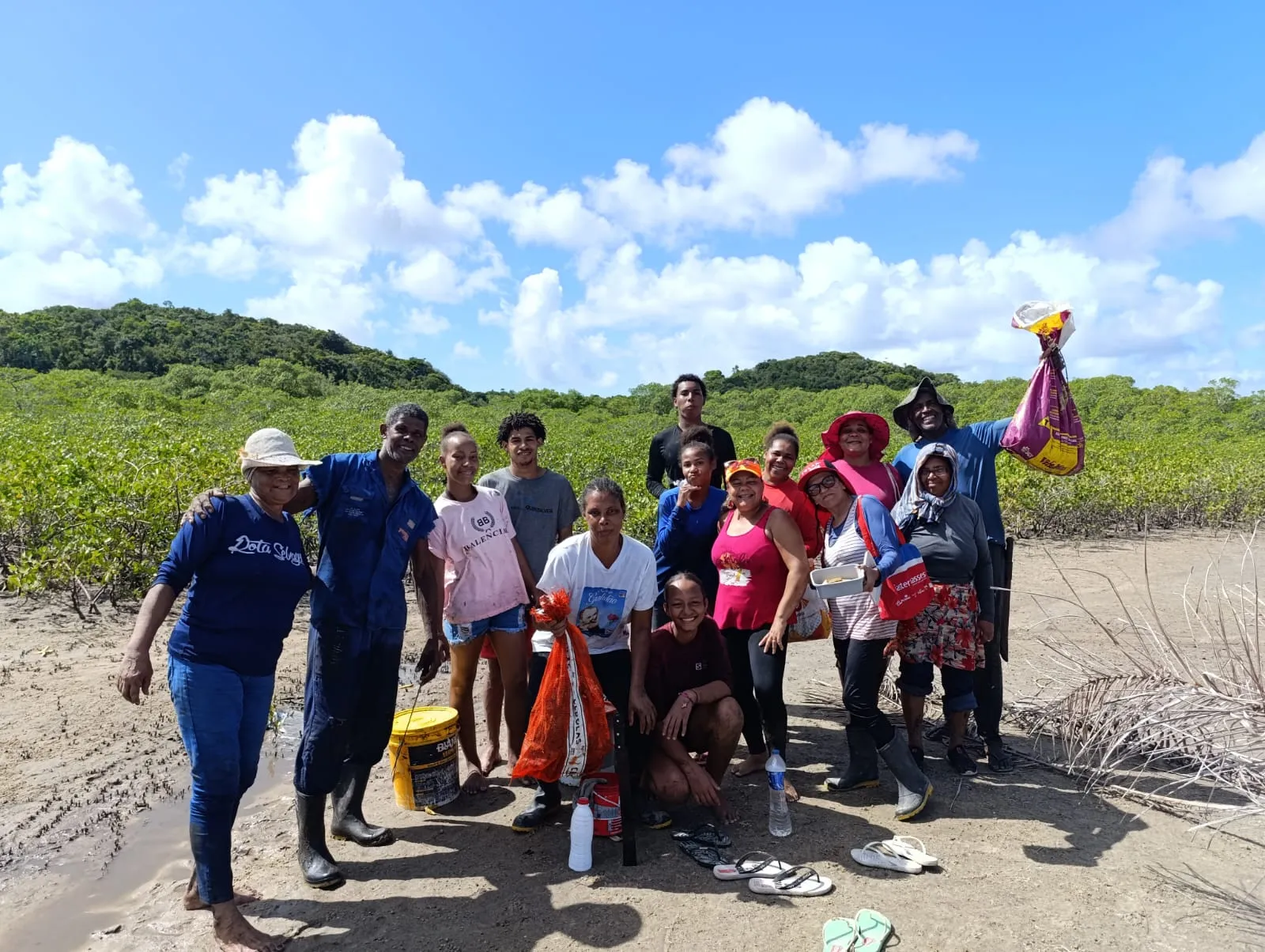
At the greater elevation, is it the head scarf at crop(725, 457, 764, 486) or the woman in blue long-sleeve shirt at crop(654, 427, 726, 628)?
the head scarf at crop(725, 457, 764, 486)

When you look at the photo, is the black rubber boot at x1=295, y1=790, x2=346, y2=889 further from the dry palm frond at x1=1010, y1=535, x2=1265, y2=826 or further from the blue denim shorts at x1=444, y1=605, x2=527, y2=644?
the dry palm frond at x1=1010, y1=535, x2=1265, y2=826

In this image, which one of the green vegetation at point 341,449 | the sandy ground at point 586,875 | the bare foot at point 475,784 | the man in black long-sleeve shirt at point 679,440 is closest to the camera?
the sandy ground at point 586,875

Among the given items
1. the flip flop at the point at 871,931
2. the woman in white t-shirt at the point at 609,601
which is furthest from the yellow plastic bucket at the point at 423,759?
the flip flop at the point at 871,931

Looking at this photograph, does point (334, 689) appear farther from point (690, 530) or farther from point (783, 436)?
point (783, 436)

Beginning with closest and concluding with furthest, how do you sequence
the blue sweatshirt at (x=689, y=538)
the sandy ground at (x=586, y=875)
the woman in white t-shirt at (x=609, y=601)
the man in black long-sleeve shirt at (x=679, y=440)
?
the sandy ground at (x=586, y=875)
the woman in white t-shirt at (x=609, y=601)
the blue sweatshirt at (x=689, y=538)
the man in black long-sleeve shirt at (x=679, y=440)

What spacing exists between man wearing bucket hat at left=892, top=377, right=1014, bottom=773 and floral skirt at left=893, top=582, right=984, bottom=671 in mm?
310

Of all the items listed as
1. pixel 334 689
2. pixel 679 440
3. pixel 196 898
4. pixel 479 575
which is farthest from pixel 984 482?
pixel 196 898

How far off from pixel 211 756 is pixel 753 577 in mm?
2280

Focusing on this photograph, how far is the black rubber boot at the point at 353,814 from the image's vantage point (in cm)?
330

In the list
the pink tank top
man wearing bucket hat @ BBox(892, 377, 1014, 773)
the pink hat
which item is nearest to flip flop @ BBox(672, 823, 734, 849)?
the pink tank top

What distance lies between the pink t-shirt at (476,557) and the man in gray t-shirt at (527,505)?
0.87 ft

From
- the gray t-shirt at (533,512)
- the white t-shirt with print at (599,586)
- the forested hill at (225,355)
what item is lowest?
the white t-shirt with print at (599,586)

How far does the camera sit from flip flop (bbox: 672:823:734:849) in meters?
3.26

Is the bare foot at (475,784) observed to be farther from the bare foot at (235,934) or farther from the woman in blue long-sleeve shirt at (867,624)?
the woman in blue long-sleeve shirt at (867,624)
